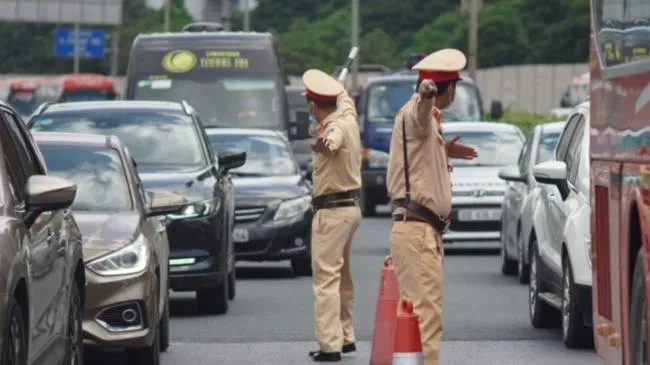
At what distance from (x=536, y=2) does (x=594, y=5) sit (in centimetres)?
8741

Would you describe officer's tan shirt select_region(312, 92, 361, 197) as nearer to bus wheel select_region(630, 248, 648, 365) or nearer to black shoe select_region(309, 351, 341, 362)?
black shoe select_region(309, 351, 341, 362)

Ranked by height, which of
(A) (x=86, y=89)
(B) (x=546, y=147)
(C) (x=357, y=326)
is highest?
(B) (x=546, y=147)

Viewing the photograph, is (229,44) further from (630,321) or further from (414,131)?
(630,321)

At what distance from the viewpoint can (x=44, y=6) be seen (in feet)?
272

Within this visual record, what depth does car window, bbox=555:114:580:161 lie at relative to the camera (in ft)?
53.1

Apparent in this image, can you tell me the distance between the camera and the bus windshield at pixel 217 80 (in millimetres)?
29391

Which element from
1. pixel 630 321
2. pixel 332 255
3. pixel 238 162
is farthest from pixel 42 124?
pixel 630 321

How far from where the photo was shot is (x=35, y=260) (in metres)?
9.48

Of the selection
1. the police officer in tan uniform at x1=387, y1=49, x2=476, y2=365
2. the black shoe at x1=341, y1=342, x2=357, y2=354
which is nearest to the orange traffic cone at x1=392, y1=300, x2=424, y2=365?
the police officer in tan uniform at x1=387, y1=49, x2=476, y2=365

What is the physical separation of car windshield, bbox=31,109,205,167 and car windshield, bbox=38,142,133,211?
12.2 ft

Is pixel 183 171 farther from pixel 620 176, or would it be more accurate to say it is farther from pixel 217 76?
→ pixel 217 76

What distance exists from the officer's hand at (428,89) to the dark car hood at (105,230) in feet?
8.96

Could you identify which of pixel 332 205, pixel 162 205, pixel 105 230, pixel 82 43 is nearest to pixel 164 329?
pixel 162 205

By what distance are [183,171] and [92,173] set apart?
3.90 metres
